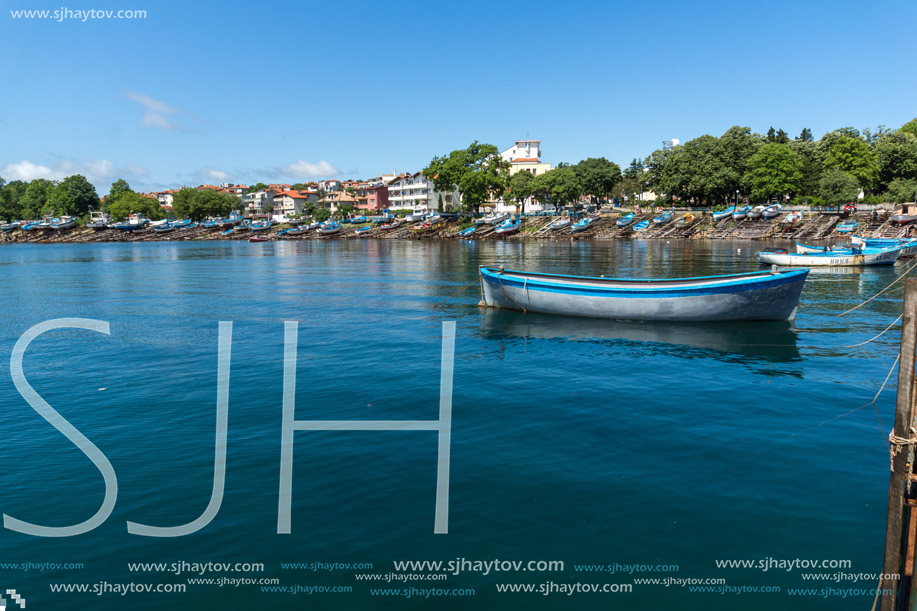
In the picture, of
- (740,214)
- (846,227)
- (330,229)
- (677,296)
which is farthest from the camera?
(330,229)

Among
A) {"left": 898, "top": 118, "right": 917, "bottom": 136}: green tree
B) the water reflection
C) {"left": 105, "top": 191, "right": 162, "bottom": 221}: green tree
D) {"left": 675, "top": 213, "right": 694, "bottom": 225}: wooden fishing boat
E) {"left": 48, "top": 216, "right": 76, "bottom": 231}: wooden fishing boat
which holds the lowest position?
the water reflection

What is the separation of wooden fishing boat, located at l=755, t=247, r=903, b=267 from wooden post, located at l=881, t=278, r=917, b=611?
39942 mm

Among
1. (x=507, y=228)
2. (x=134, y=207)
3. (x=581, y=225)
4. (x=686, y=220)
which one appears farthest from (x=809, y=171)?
(x=134, y=207)

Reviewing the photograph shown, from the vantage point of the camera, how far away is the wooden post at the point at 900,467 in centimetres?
642

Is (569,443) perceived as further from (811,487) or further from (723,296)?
(723,296)

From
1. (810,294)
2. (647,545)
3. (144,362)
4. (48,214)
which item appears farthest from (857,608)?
(48,214)

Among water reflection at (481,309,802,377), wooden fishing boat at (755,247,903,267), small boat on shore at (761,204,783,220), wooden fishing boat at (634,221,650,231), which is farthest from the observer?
wooden fishing boat at (634,221,650,231)

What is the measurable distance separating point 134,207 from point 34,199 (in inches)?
1512

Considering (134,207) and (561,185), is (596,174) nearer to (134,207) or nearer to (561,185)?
(561,185)

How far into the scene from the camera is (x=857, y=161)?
283 ft

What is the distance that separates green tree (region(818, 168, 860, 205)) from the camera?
80250mm

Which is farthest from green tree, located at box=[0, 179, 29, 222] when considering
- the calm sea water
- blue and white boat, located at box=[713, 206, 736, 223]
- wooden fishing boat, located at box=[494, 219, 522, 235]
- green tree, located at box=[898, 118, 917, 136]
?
green tree, located at box=[898, 118, 917, 136]

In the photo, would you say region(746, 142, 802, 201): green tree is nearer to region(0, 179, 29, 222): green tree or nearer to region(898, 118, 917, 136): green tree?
region(898, 118, 917, 136): green tree

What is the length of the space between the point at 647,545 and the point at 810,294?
2908 centimetres
